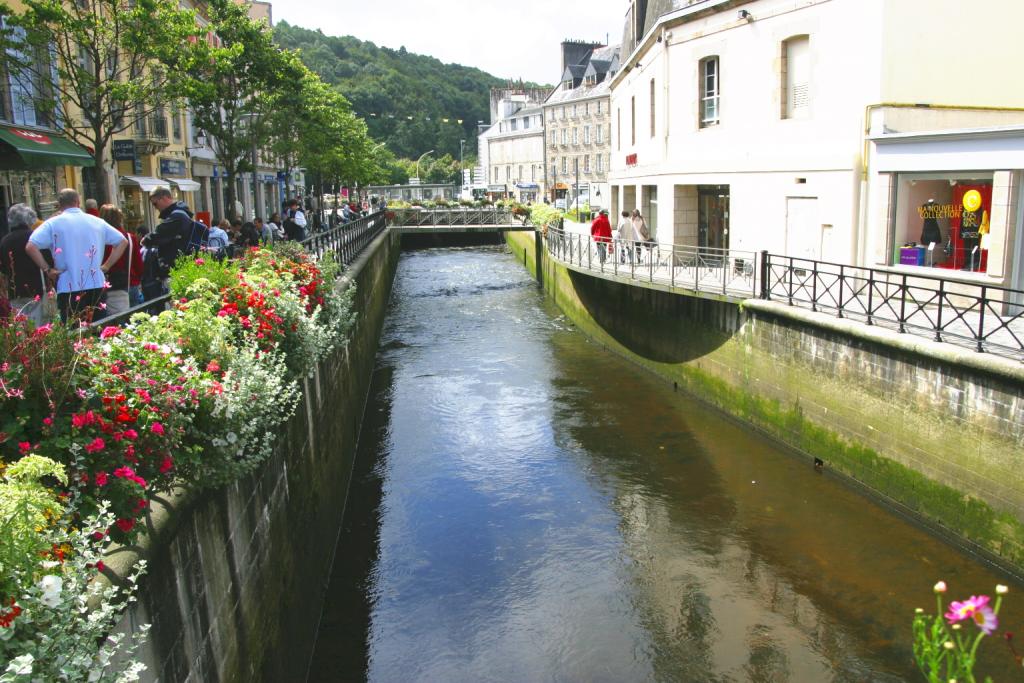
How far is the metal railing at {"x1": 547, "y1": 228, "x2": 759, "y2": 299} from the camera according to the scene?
53.5 feet

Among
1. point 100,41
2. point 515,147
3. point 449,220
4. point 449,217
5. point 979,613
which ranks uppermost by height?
point 515,147

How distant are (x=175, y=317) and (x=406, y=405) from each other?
11.7 metres

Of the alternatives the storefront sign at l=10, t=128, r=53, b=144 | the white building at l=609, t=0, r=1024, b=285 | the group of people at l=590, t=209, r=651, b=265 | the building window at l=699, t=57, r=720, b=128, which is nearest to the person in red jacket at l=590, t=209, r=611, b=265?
the group of people at l=590, t=209, r=651, b=265

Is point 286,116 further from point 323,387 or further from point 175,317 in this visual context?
point 175,317

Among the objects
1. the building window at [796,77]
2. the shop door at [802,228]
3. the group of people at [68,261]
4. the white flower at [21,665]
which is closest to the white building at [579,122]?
the building window at [796,77]

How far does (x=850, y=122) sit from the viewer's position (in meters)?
16.7

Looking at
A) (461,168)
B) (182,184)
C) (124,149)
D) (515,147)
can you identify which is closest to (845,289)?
(124,149)

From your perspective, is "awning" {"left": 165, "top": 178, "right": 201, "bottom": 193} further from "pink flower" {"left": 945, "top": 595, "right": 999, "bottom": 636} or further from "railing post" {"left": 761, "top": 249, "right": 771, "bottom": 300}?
"pink flower" {"left": 945, "top": 595, "right": 999, "bottom": 636}

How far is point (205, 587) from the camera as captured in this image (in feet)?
17.0

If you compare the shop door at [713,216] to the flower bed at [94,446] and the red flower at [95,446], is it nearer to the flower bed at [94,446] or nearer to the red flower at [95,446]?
the flower bed at [94,446]

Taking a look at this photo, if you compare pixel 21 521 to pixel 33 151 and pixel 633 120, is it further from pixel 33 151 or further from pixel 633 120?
pixel 633 120

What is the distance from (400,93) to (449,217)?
2697 inches

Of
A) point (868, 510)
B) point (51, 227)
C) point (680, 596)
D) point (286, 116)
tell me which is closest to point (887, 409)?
point (868, 510)

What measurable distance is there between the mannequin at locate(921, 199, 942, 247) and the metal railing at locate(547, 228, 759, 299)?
292 cm
